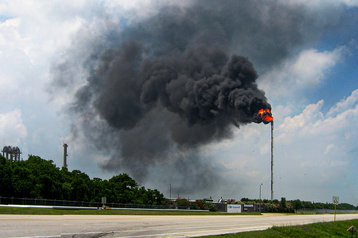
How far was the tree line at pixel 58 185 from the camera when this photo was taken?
2518 inches

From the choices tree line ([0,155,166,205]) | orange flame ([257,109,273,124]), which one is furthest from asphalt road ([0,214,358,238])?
tree line ([0,155,166,205])

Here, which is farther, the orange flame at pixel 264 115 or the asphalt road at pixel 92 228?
the orange flame at pixel 264 115

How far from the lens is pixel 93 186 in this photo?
85.6 m

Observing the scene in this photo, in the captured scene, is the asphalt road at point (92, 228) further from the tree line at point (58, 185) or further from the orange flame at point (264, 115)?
the tree line at point (58, 185)

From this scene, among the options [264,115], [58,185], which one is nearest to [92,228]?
[264,115]

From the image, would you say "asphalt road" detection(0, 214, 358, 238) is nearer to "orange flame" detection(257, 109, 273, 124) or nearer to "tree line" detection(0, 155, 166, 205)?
"orange flame" detection(257, 109, 273, 124)

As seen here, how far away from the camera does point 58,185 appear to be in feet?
238

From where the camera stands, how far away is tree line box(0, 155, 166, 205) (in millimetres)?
63969

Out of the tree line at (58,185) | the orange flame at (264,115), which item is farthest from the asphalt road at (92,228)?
the tree line at (58,185)

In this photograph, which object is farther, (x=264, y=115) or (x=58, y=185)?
(x=58, y=185)

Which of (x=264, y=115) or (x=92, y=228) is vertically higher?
(x=264, y=115)

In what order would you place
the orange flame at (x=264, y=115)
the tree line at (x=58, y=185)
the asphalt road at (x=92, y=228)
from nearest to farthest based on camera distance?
the asphalt road at (x=92, y=228) < the orange flame at (x=264, y=115) < the tree line at (x=58, y=185)

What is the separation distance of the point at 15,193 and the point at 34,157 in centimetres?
2343

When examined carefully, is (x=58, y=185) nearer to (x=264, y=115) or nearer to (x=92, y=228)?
(x=264, y=115)
